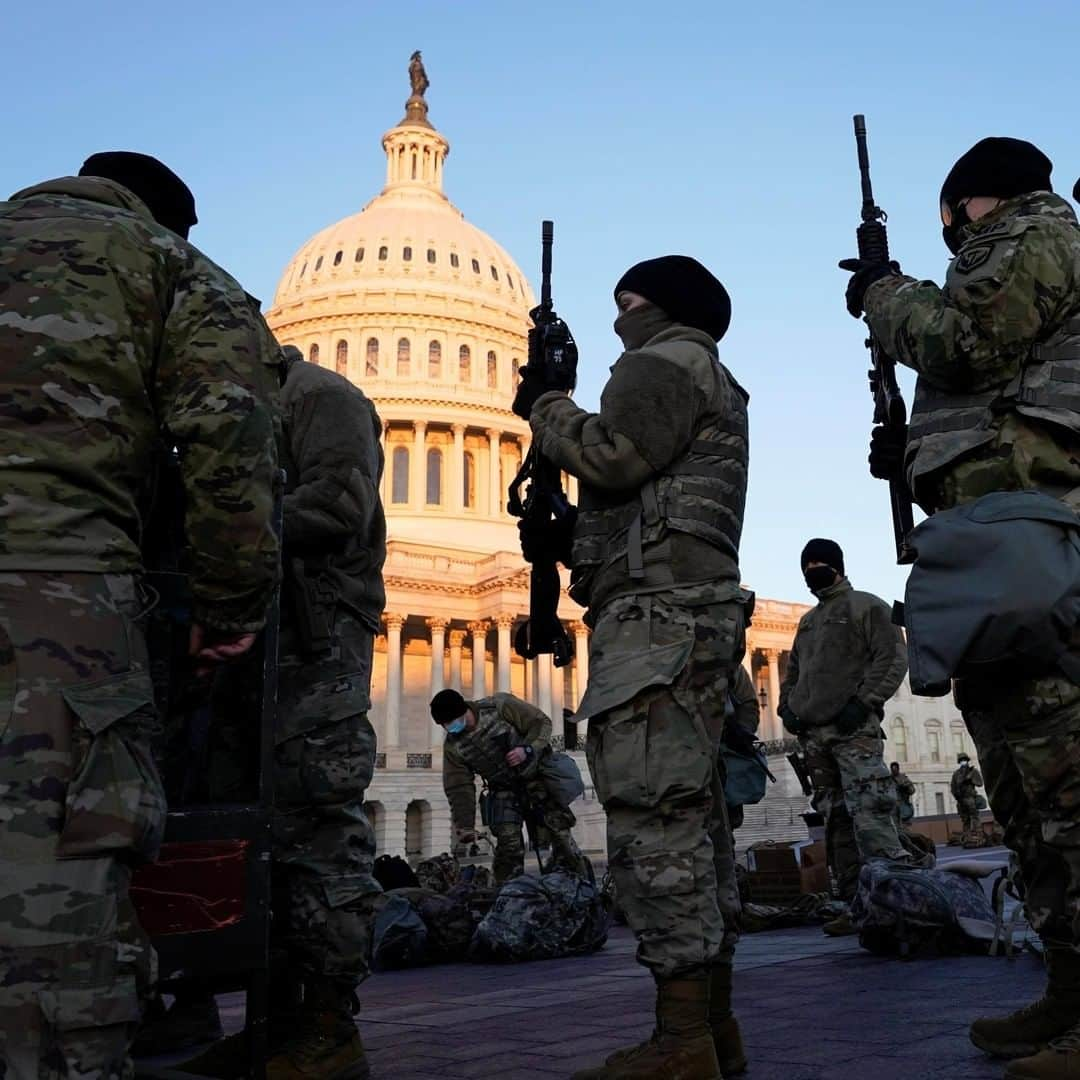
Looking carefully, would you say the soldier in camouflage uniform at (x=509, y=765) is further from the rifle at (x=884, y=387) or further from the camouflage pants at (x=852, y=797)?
the rifle at (x=884, y=387)

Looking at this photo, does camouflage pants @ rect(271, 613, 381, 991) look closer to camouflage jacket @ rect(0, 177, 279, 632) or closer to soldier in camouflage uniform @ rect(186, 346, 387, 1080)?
soldier in camouflage uniform @ rect(186, 346, 387, 1080)

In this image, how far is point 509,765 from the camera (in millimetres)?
9922

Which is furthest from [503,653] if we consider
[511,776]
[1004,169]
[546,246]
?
[1004,169]

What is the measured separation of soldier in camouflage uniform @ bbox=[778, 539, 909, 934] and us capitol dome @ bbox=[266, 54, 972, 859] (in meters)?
34.6

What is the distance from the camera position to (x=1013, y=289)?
3154 mm

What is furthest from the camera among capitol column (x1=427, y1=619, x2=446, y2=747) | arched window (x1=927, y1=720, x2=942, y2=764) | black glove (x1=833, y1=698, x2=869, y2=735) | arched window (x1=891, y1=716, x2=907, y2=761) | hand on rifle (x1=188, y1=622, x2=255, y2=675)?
arched window (x1=927, y1=720, x2=942, y2=764)

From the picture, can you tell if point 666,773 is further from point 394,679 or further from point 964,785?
point 394,679

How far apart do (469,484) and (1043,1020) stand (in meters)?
70.8

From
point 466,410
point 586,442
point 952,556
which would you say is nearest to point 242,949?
point 586,442

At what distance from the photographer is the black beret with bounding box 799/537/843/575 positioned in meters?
8.08

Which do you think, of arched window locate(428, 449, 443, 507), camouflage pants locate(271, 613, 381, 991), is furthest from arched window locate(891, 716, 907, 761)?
camouflage pants locate(271, 613, 381, 991)

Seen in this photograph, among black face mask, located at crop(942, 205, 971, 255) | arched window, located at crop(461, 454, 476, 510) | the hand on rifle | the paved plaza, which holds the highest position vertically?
arched window, located at crop(461, 454, 476, 510)

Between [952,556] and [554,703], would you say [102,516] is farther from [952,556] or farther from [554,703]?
[554,703]

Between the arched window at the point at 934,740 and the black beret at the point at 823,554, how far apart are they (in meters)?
63.9
